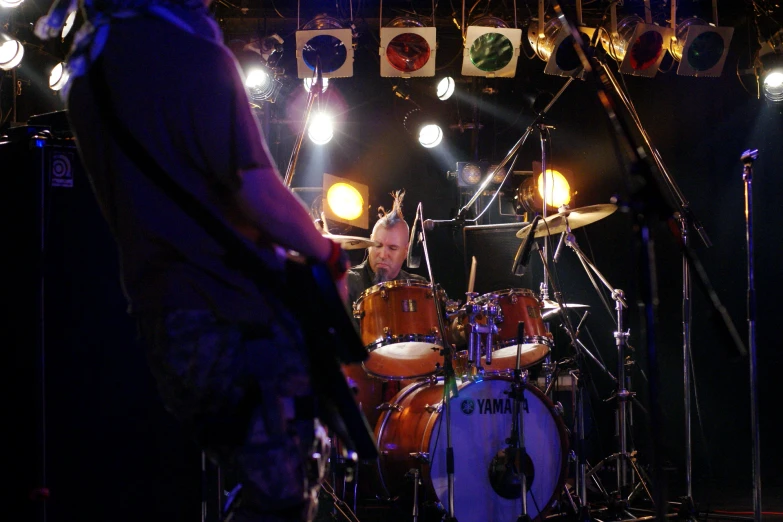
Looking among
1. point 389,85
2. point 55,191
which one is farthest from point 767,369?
point 55,191

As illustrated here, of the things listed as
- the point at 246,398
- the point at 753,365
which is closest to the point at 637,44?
the point at 753,365

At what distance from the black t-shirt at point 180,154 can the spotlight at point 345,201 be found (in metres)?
5.44

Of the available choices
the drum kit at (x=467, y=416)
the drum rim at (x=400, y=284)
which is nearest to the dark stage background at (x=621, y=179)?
the drum kit at (x=467, y=416)

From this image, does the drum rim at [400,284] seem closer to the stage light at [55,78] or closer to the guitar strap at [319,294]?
the guitar strap at [319,294]

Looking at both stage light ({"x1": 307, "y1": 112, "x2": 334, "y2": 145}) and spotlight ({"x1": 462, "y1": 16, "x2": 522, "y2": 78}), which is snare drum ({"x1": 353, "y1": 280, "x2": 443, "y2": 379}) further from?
spotlight ({"x1": 462, "y1": 16, "x2": 522, "y2": 78})

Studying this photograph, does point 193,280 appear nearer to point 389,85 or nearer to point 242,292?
point 242,292

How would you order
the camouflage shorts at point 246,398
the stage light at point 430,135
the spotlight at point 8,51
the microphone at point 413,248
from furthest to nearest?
1. the stage light at point 430,135
2. the spotlight at point 8,51
3. the microphone at point 413,248
4. the camouflage shorts at point 246,398

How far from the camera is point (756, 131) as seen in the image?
26.4ft

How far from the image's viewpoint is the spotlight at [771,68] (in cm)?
718

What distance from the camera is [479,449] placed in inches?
194

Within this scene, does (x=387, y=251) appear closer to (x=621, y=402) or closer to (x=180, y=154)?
(x=621, y=402)

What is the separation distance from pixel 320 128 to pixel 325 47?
2.87ft

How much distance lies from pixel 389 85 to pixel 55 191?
5633 millimetres

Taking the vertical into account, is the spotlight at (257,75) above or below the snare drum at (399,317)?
above
